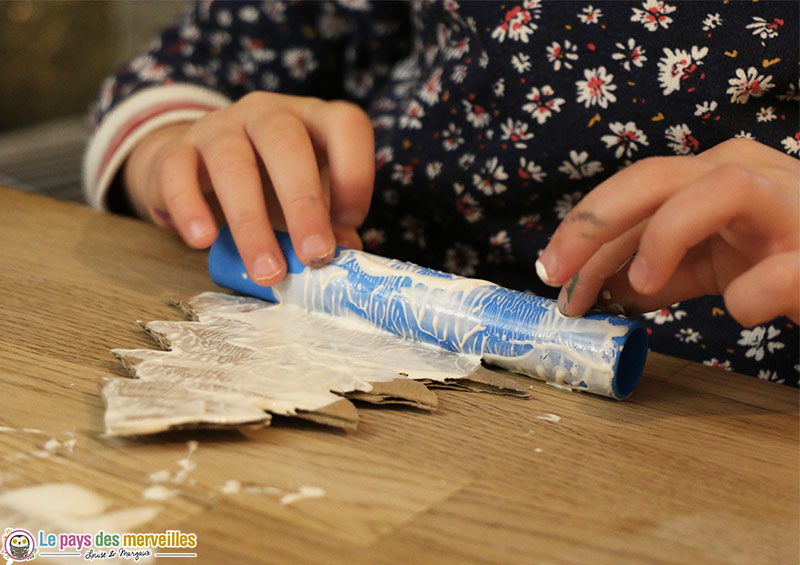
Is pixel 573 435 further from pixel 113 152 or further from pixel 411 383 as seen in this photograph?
pixel 113 152

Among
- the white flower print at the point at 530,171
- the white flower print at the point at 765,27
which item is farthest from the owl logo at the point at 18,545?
the white flower print at the point at 765,27

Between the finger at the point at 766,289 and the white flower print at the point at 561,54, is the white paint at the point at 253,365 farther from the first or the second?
the white flower print at the point at 561,54

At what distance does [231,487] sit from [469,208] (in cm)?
64

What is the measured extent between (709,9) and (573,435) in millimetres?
530

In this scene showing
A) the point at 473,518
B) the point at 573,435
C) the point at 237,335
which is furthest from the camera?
the point at 237,335

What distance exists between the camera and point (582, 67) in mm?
875

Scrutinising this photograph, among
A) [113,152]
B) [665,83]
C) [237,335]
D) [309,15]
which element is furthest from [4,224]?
[665,83]

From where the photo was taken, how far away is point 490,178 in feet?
3.15

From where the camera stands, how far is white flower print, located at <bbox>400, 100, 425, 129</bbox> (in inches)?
40.4

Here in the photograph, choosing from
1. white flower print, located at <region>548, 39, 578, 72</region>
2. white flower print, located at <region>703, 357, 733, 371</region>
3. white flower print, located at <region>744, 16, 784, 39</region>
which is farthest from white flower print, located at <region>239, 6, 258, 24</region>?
white flower print, located at <region>703, 357, 733, 371</region>

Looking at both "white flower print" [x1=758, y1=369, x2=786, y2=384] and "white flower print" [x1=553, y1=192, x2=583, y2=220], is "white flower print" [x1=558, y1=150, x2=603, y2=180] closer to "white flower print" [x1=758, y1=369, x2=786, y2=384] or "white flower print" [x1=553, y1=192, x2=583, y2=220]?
"white flower print" [x1=553, y1=192, x2=583, y2=220]

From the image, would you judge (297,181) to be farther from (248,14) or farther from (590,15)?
(248,14)

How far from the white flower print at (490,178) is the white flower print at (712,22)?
0.91 feet

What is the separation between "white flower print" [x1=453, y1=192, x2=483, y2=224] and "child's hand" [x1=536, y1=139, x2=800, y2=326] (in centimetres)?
38
